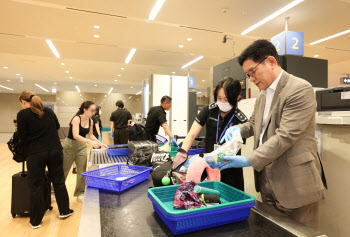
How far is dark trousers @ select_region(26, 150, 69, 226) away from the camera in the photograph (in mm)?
2768

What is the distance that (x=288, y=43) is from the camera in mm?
3119

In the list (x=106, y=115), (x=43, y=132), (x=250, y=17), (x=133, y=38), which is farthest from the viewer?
(x=106, y=115)

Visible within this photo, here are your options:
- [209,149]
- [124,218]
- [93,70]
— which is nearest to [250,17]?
[209,149]

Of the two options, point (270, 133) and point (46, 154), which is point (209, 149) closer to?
point (270, 133)

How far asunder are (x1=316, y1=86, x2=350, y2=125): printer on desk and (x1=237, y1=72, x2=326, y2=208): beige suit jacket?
72 centimetres

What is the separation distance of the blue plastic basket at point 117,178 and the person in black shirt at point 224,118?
50 cm

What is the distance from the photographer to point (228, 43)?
18.1 ft

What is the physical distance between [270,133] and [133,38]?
471 cm

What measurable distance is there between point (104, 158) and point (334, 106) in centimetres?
203

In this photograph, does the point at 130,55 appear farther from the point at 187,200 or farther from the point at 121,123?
the point at 187,200

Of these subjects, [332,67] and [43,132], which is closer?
[43,132]

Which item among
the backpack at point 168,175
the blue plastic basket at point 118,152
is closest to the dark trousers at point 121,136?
the blue plastic basket at point 118,152

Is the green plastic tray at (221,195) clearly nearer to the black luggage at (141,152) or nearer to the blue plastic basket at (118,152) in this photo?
the black luggage at (141,152)

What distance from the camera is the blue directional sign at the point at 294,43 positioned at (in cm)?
308
